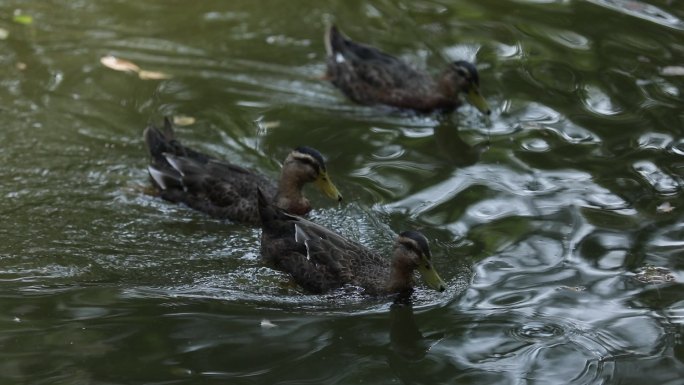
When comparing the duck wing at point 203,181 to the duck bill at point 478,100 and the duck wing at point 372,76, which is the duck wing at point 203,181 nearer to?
the duck wing at point 372,76

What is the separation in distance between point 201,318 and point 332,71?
16.7ft

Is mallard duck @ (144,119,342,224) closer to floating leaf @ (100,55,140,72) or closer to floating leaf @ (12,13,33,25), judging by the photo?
floating leaf @ (100,55,140,72)

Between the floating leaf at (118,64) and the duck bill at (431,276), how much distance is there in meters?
5.46

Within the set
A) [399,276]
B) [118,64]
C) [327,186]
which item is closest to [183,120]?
[118,64]

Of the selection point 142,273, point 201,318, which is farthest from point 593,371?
point 142,273

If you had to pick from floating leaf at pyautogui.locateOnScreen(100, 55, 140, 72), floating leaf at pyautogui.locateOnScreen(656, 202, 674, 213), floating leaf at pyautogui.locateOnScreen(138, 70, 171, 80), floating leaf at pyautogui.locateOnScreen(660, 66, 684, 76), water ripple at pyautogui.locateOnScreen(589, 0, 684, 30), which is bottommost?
floating leaf at pyautogui.locateOnScreen(138, 70, 171, 80)

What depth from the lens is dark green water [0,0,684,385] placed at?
6.94m

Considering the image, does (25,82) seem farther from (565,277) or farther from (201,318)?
(565,277)

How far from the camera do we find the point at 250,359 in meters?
6.86

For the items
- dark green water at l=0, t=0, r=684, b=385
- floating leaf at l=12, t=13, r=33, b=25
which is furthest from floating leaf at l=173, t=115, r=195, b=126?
floating leaf at l=12, t=13, r=33, b=25

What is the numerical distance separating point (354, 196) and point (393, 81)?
244cm

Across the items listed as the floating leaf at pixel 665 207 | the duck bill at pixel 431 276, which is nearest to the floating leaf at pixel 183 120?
the duck bill at pixel 431 276

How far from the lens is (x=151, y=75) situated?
1157 cm

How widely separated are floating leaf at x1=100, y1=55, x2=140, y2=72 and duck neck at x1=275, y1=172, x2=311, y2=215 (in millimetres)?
3510
